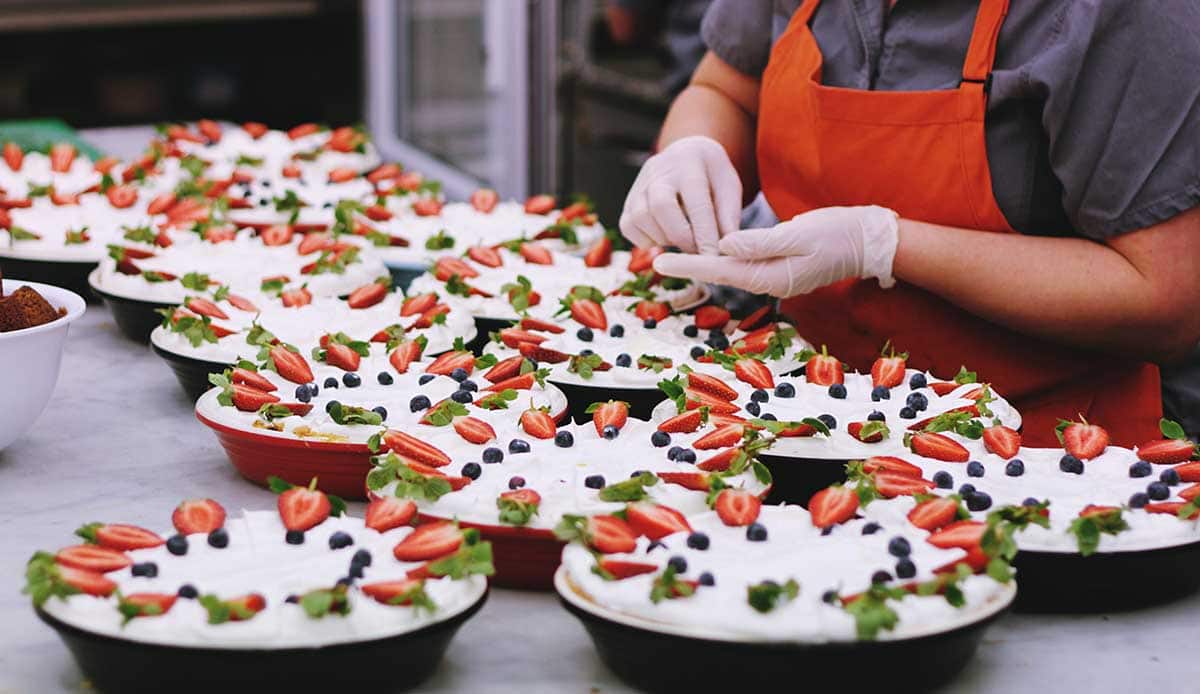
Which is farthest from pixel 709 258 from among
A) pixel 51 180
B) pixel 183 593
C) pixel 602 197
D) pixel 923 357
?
pixel 602 197

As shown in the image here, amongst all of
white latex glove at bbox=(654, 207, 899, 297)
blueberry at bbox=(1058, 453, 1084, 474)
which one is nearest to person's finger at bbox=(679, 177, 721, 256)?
white latex glove at bbox=(654, 207, 899, 297)

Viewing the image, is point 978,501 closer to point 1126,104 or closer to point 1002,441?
point 1002,441

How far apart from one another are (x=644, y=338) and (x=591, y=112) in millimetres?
3523

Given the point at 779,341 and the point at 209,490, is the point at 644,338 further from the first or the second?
the point at 209,490

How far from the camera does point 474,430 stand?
1645 mm

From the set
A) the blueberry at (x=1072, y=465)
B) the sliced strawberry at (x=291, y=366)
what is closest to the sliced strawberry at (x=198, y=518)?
the sliced strawberry at (x=291, y=366)

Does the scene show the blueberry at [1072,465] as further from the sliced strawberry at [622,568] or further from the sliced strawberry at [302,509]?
the sliced strawberry at [302,509]

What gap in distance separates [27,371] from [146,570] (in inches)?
22.5

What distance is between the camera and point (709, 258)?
2.14 meters

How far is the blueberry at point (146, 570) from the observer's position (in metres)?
1.30

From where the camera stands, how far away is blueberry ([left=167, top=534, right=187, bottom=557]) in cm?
135

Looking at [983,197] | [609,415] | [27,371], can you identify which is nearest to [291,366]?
[27,371]

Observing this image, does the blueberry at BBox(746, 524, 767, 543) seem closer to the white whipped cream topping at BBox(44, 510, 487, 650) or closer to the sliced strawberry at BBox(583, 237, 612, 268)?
the white whipped cream topping at BBox(44, 510, 487, 650)

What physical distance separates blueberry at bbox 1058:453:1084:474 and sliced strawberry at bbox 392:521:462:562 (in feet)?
2.20
